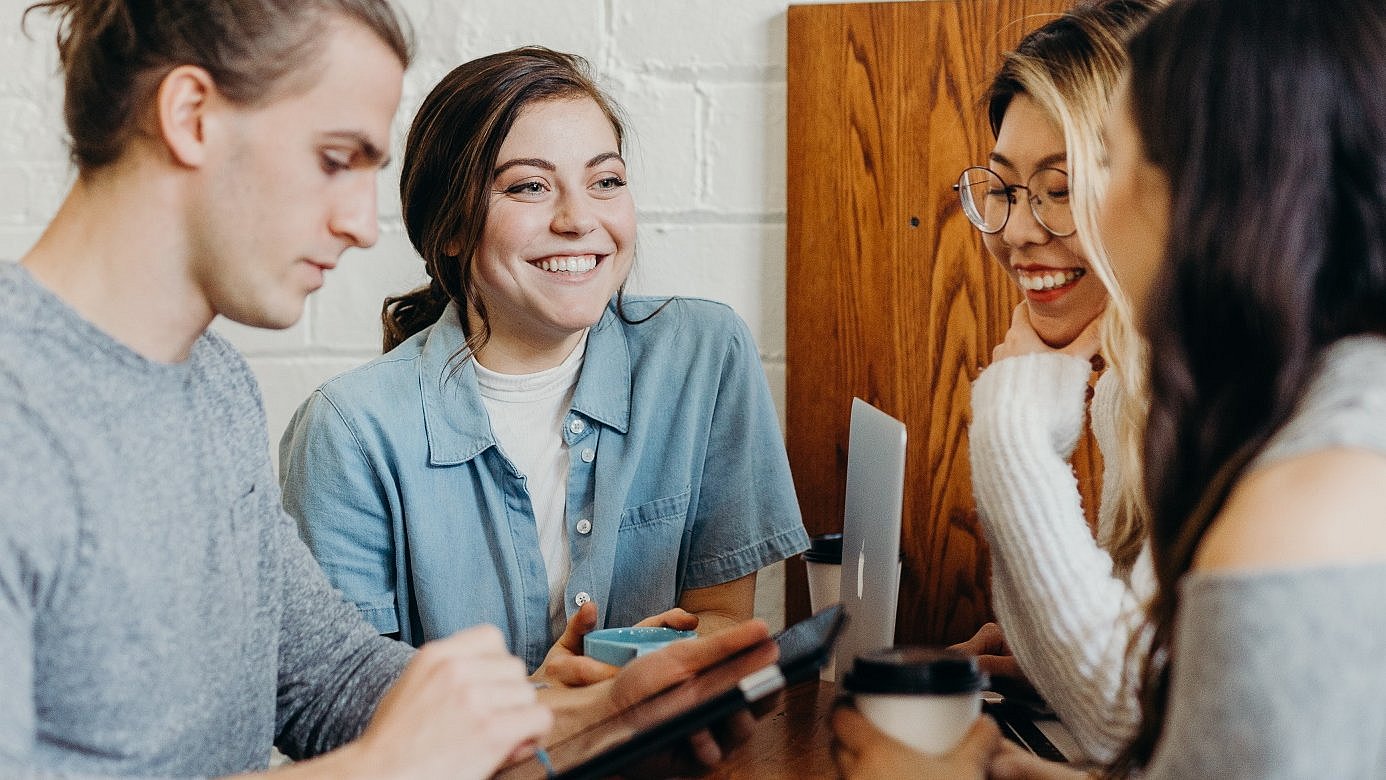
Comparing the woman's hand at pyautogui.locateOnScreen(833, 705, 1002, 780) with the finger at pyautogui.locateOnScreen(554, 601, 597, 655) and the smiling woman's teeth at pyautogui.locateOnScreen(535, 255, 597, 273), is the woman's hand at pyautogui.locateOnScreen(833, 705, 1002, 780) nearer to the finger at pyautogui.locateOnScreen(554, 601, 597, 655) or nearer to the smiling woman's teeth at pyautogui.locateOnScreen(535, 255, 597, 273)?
the finger at pyautogui.locateOnScreen(554, 601, 597, 655)

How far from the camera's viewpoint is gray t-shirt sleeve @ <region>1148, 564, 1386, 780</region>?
1.79 feet

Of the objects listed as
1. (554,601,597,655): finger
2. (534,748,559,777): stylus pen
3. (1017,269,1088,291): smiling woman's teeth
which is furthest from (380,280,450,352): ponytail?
(534,748,559,777): stylus pen

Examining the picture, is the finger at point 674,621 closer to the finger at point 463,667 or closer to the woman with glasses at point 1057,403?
the woman with glasses at point 1057,403

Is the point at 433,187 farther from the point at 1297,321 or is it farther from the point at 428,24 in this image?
the point at 1297,321

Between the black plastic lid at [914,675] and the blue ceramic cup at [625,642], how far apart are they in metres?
0.37

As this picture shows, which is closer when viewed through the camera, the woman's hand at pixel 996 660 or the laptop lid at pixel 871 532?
the laptop lid at pixel 871 532

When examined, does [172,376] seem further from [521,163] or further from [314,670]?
[521,163]

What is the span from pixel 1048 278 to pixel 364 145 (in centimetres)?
72

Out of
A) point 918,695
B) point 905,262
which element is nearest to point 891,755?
point 918,695

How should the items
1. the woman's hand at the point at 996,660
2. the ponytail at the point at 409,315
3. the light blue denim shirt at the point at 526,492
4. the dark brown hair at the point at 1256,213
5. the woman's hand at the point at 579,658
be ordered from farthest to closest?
the ponytail at the point at 409,315
the light blue denim shirt at the point at 526,492
the woman's hand at the point at 996,660
the woman's hand at the point at 579,658
the dark brown hair at the point at 1256,213

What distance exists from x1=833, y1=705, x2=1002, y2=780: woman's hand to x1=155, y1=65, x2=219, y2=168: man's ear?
0.52 meters

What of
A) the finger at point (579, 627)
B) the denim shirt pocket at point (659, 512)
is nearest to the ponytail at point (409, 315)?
the denim shirt pocket at point (659, 512)

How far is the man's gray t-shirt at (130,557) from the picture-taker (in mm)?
689

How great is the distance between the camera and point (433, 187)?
143cm
